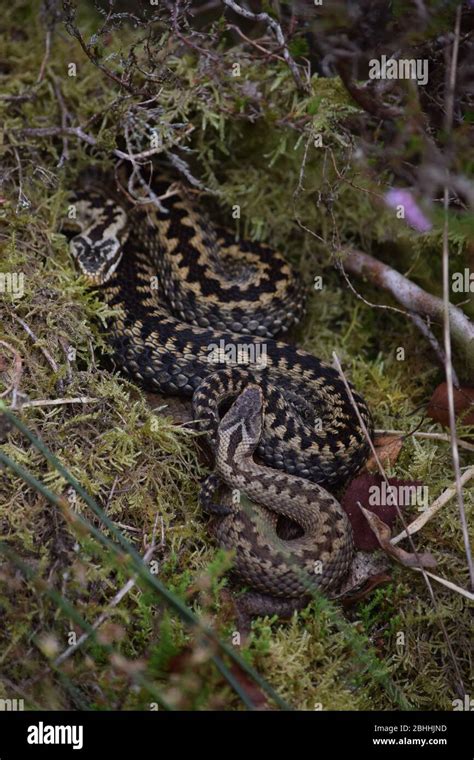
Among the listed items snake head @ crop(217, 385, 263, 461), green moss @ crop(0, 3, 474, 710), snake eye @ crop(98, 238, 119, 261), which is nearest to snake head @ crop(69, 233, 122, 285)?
snake eye @ crop(98, 238, 119, 261)

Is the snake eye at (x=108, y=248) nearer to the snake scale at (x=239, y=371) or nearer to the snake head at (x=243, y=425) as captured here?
the snake scale at (x=239, y=371)

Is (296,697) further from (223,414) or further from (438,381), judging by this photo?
(438,381)

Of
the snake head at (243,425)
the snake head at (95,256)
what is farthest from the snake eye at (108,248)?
the snake head at (243,425)

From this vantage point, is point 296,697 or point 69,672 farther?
point 296,697

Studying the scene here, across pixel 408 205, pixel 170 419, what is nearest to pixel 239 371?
pixel 170 419
